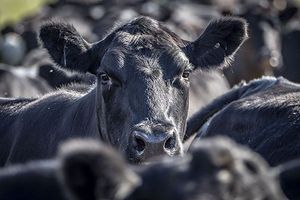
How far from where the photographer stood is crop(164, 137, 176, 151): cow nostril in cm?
666

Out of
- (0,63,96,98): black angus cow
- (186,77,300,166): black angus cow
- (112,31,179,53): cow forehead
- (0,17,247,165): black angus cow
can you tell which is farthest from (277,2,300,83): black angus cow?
(112,31,179,53): cow forehead

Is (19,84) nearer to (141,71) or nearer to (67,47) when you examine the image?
(67,47)

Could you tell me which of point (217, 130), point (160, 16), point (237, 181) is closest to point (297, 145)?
point (217, 130)

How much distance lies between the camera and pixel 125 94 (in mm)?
7090

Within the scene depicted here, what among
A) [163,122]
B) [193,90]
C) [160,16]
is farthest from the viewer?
[160,16]

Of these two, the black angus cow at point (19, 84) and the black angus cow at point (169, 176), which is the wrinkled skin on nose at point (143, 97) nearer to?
the black angus cow at point (169, 176)

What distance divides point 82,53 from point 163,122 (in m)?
1.03

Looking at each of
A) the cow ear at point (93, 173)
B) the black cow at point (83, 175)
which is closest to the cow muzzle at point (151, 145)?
the black cow at point (83, 175)

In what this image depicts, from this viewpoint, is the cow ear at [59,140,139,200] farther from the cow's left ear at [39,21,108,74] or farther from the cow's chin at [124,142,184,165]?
the cow's left ear at [39,21,108,74]

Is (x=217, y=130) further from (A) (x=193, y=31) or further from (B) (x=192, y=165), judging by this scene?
(A) (x=193, y=31)

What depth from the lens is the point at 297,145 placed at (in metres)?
6.88

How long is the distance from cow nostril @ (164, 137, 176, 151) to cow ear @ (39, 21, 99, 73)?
1083 millimetres

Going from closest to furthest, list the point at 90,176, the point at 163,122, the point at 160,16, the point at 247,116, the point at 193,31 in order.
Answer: the point at 90,176 < the point at 163,122 < the point at 247,116 < the point at 193,31 < the point at 160,16

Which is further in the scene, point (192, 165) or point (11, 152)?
point (11, 152)
